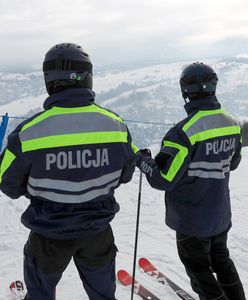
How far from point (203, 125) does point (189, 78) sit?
55 cm

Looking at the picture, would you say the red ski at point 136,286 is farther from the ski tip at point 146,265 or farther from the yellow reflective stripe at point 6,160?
the yellow reflective stripe at point 6,160

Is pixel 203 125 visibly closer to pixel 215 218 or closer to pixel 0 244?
pixel 215 218

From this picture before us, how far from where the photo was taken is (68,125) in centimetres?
251

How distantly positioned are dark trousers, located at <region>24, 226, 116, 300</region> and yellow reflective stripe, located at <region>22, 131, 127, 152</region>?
76 centimetres

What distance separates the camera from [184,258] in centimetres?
349

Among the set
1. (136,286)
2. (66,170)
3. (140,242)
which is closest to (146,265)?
(136,286)

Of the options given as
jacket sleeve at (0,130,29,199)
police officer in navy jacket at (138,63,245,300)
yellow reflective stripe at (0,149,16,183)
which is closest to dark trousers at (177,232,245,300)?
police officer in navy jacket at (138,63,245,300)

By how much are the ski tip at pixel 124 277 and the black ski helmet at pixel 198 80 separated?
8.51 feet

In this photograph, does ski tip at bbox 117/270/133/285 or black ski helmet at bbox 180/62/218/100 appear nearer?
black ski helmet at bbox 180/62/218/100

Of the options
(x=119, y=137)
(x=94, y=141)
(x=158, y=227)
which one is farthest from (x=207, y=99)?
(x=158, y=227)

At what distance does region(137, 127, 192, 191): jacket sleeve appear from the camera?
3197 mm

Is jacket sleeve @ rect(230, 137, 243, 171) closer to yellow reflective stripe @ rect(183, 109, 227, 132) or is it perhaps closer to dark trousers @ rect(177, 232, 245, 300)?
yellow reflective stripe @ rect(183, 109, 227, 132)

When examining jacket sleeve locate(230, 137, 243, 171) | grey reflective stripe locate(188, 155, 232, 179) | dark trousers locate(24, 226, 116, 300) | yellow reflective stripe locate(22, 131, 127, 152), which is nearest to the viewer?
yellow reflective stripe locate(22, 131, 127, 152)

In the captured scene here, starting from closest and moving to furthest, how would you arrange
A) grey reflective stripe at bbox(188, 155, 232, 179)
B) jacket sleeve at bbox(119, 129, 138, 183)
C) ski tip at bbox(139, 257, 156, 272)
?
jacket sleeve at bbox(119, 129, 138, 183)
grey reflective stripe at bbox(188, 155, 232, 179)
ski tip at bbox(139, 257, 156, 272)
